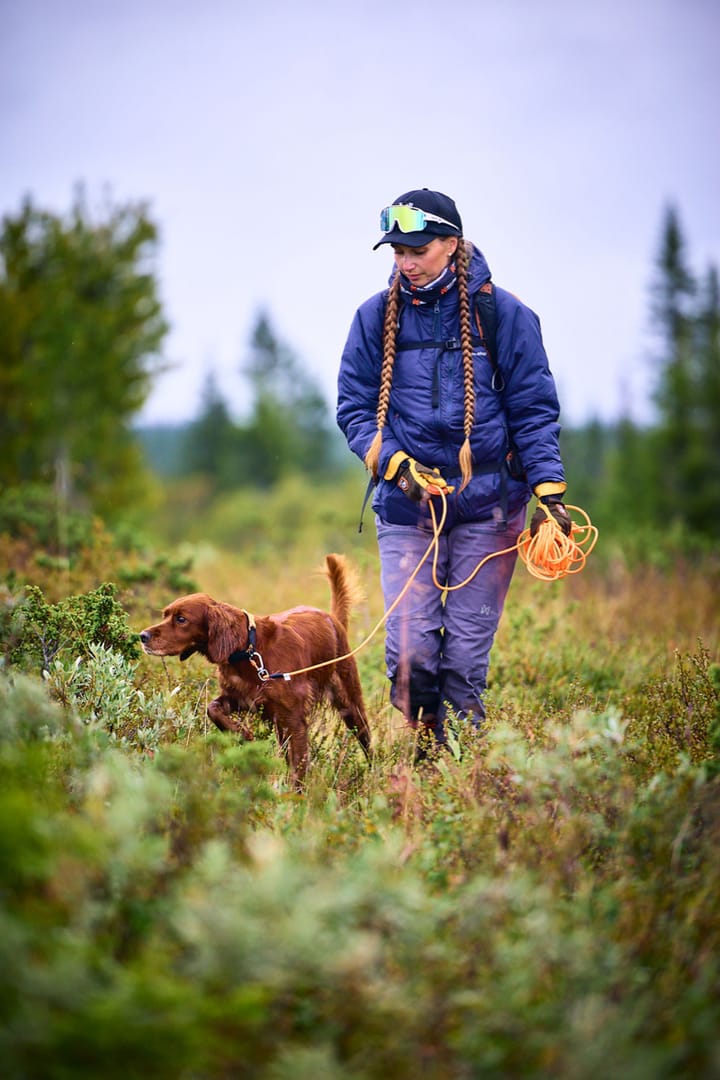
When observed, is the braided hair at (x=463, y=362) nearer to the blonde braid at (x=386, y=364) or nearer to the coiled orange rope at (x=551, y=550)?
the blonde braid at (x=386, y=364)

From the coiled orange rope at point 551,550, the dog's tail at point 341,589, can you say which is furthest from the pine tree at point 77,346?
the coiled orange rope at point 551,550

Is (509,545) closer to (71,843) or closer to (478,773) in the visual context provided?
(478,773)

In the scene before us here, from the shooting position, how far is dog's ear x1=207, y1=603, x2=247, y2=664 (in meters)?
4.09

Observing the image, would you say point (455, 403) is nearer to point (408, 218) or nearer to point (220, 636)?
point (408, 218)

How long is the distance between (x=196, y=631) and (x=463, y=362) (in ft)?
5.26

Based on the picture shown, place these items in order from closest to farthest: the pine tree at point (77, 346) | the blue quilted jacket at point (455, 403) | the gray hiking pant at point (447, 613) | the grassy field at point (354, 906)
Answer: the grassy field at point (354, 906)
the blue quilted jacket at point (455, 403)
the gray hiking pant at point (447, 613)
the pine tree at point (77, 346)

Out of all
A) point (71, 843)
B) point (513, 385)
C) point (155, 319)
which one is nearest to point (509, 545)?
point (513, 385)

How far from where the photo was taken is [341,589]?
493 cm

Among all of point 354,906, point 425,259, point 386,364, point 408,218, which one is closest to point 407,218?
point 408,218

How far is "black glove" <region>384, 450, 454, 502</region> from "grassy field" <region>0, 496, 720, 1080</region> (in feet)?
3.31

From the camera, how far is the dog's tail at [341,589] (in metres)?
4.90

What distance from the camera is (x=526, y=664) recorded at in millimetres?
5797

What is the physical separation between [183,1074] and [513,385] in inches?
118

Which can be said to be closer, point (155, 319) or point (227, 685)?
point (227, 685)
